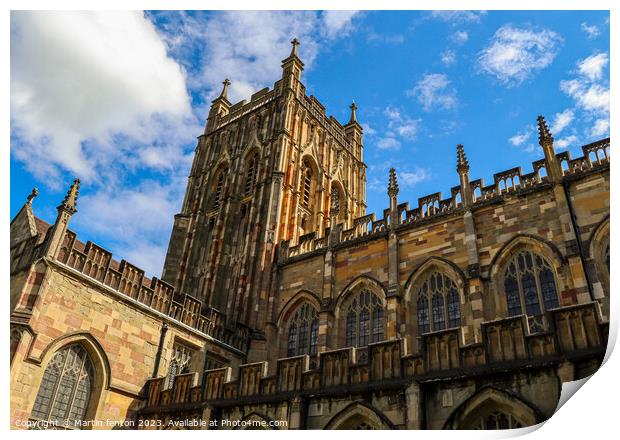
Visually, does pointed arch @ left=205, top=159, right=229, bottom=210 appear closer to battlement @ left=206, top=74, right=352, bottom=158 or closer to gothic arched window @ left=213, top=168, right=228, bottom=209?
gothic arched window @ left=213, top=168, right=228, bottom=209

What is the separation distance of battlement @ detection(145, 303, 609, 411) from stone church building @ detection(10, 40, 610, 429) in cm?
3

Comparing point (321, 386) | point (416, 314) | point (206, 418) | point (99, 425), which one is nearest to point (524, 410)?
point (321, 386)

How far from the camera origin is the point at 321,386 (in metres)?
13.0

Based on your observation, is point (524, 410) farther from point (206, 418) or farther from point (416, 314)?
point (206, 418)

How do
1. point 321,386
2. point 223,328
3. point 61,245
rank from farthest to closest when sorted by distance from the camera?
point 223,328, point 61,245, point 321,386

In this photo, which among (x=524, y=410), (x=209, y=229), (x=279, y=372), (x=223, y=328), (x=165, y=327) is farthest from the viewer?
(x=209, y=229)

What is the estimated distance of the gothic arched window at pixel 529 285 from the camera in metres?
14.7

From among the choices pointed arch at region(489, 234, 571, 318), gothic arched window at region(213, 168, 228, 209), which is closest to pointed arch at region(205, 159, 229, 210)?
gothic arched window at region(213, 168, 228, 209)

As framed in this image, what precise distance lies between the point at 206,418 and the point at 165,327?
4.05 m

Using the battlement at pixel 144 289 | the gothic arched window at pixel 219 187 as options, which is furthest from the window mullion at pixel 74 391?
the gothic arched window at pixel 219 187

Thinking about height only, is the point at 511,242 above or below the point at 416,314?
above

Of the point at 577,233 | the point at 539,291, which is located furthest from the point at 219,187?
the point at 577,233

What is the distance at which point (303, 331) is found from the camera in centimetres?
1978

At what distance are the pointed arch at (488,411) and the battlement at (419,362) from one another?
0.50m
